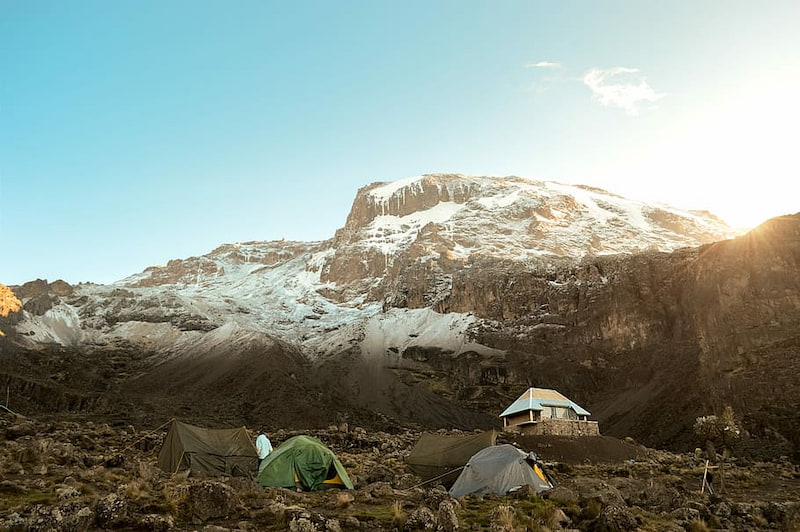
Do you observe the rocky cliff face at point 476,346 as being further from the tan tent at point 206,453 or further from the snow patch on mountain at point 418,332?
the tan tent at point 206,453

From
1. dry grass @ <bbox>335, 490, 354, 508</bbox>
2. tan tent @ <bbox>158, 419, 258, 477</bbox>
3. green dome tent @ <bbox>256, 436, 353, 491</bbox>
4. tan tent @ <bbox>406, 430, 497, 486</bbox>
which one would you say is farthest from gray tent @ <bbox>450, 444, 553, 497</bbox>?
tan tent @ <bbox>158, 419, 258, 477</bbox>

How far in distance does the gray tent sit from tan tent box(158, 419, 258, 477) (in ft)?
29.1

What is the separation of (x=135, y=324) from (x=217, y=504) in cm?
13143

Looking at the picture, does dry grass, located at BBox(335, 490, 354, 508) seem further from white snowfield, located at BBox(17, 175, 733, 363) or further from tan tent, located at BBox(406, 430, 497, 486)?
white snowfield, located at BBox(17, 175, 733, 363)

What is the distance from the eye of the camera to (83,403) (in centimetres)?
8012

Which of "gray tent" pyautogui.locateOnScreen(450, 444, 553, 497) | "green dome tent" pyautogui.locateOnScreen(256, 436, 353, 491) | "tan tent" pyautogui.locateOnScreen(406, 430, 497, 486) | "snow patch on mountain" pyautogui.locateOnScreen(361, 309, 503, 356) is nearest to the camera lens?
"gray tent" pyautogui.locateOnScreen(450, 444, 553, 497)

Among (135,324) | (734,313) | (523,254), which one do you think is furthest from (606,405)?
(135,324)

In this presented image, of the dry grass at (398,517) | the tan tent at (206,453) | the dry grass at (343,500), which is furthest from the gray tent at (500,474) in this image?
the tan tent at (206,453)

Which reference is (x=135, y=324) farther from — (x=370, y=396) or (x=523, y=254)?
(x=523, y=254)

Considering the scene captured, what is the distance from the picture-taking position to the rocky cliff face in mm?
73831

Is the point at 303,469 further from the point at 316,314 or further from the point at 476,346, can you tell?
the point at 316,314

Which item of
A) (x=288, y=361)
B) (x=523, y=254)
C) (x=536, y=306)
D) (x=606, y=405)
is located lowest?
(x=606, y=405)

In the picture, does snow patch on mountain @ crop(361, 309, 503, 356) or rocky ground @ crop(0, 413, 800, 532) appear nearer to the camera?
rocky ground @ crop(0, 413, 800, 532)

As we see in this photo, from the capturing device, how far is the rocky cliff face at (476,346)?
7383cm
